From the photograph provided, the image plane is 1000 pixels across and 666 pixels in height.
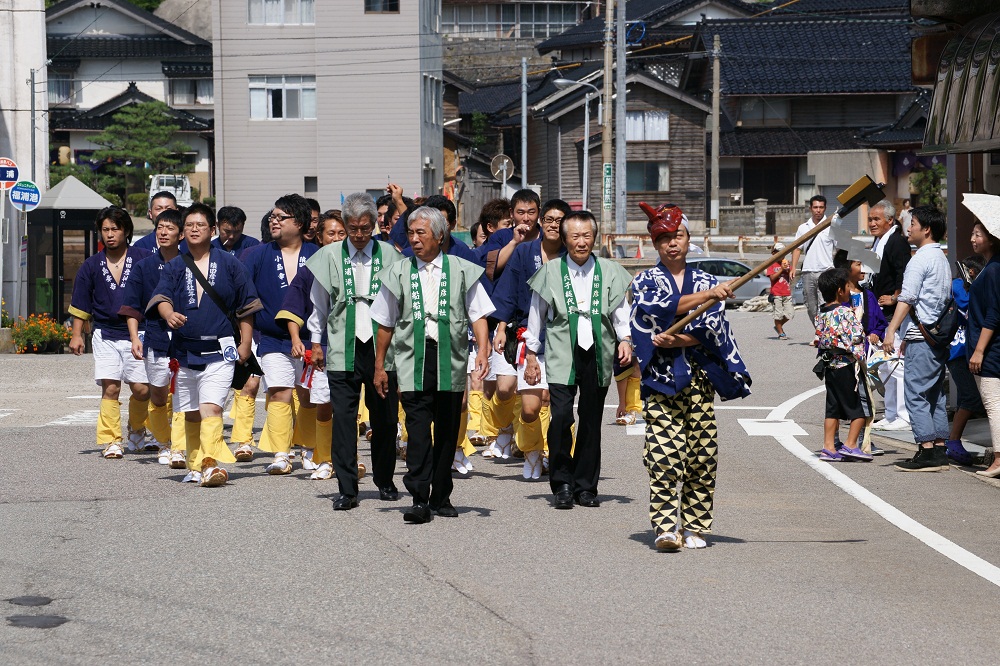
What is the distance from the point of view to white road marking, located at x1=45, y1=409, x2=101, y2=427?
543 inches

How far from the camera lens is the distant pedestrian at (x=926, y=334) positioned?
416 inches

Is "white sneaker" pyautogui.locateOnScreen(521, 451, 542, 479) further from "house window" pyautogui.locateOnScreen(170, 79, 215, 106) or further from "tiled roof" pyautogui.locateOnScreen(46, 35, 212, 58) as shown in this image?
"house window" pyautogui.locateOnScreen(170, 79, 215, 106)

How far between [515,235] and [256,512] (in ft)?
11.9

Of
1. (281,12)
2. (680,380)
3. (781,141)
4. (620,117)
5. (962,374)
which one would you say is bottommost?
(962,374)

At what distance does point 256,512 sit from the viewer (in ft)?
28.0

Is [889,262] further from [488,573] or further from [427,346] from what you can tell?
[488,573]

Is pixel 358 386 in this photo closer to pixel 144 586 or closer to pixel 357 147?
pixel 144 586

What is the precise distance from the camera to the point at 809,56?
6150 centimetres

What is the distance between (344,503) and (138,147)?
5125cm

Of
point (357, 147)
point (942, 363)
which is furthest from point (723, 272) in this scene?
point (942, 363)

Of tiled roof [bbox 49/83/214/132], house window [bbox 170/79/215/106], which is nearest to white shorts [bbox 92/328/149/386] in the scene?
tiled roof [bbox 49/83/214/132]

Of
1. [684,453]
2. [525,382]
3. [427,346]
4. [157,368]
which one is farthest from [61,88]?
[684,453]

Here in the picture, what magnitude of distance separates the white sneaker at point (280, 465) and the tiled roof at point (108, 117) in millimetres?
53646

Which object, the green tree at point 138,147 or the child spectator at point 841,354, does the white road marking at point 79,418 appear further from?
the green tree at point 138,147
